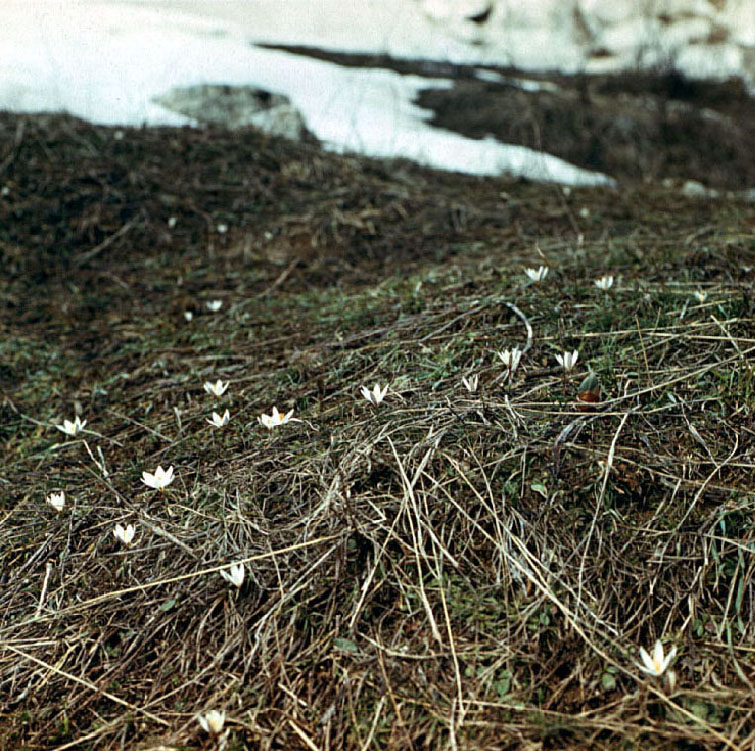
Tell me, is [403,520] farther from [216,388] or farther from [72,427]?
[72,427]

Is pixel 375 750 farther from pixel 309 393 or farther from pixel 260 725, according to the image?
pixel 309 393

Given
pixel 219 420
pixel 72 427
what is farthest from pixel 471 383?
pixel 72 427

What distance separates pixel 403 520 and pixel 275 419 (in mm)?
565

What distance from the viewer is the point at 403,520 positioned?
1.63 m

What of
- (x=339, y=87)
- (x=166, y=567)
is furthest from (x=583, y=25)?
(x=166, y=567)

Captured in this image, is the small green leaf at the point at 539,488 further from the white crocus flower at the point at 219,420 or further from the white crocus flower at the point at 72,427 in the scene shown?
the white crocus flower at the point at 72,427

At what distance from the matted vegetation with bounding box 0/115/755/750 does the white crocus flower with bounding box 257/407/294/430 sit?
3 cm

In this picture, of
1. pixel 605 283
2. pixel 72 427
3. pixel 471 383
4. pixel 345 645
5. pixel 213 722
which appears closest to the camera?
pixel 213 722

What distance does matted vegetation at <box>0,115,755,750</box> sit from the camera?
1.32 metres

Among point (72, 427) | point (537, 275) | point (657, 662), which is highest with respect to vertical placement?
point (537, 275)

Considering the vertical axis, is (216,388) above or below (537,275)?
below

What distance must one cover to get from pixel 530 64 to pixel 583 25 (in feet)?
3.70

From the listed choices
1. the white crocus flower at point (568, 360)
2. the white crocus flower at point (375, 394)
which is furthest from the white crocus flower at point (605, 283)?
the white crocus flower at point (375, 394)

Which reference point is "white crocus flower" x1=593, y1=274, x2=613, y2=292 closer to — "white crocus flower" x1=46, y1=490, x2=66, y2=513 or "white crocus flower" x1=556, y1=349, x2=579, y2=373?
"white crocus flower" x1=556, y1=349, x2=579, y2=373
